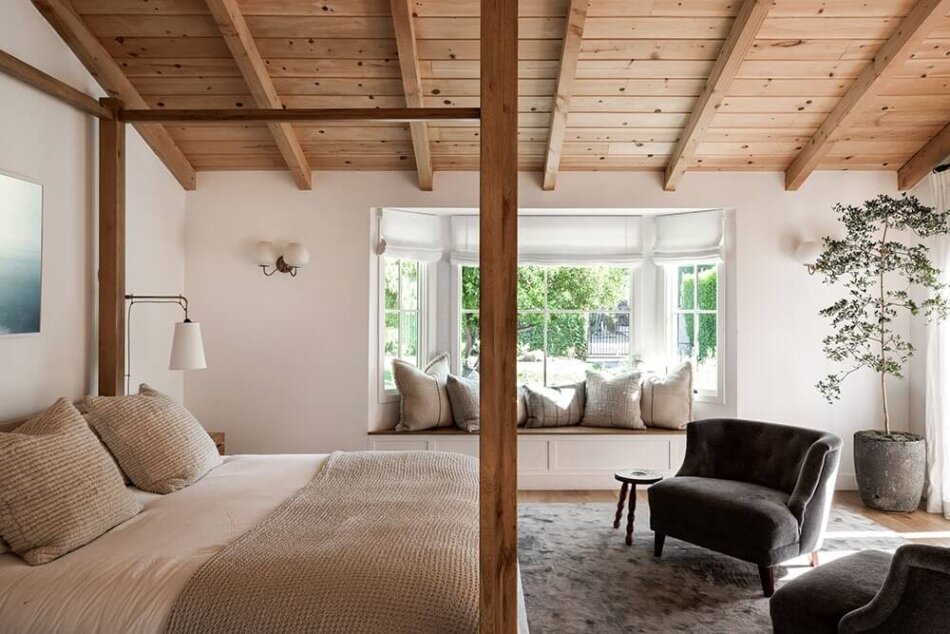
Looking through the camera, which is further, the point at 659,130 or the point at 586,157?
the point at 586,157

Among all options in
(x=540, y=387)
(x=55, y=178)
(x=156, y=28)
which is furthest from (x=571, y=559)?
(x=156, y=28)

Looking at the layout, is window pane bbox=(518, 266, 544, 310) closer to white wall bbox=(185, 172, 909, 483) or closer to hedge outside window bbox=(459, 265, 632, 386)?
hedge outside window bbox=(459, 265, 632, 386)

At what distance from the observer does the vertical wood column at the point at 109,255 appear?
3609 millimetres

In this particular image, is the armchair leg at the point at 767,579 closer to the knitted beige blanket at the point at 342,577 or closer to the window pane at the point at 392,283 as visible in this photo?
the knitted beige blanket at the point at 342,577

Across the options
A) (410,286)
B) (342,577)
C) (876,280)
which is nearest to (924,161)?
(876,280)

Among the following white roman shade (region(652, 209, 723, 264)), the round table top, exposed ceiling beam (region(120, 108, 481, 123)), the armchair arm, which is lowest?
the round table top

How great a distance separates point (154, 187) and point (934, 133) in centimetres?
509

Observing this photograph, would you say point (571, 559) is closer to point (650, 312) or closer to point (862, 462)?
point (862, 462)

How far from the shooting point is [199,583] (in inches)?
73.7

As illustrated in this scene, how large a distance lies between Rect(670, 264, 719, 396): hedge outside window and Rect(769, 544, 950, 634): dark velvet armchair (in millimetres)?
2787

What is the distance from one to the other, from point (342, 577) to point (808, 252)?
13.9 feet

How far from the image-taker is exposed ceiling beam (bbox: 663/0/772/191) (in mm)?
3463

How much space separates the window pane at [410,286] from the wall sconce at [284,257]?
3.00 ft

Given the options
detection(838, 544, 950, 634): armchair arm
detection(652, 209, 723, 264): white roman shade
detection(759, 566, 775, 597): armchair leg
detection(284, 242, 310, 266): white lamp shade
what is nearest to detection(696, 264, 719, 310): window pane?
detection(652, 209, 723, 264): white roman shade
